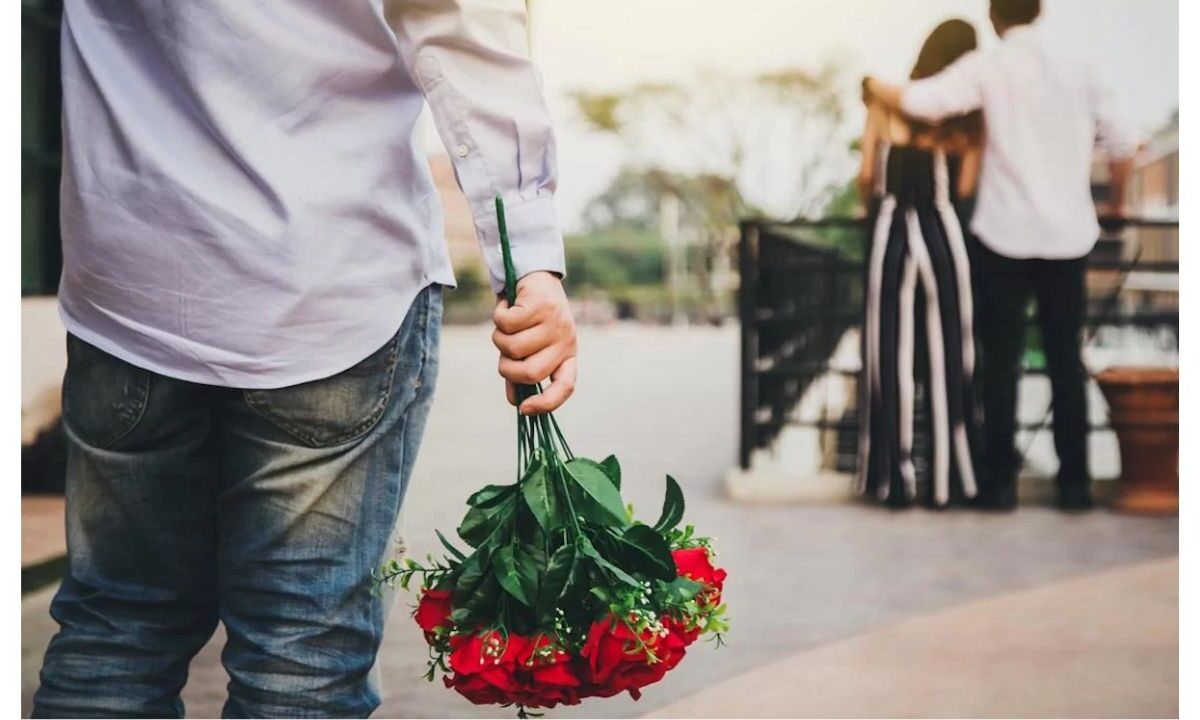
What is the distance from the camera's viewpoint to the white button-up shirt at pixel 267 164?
44.9 inches

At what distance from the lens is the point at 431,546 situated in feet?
12.9

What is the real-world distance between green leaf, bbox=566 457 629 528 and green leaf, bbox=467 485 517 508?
0.20ft

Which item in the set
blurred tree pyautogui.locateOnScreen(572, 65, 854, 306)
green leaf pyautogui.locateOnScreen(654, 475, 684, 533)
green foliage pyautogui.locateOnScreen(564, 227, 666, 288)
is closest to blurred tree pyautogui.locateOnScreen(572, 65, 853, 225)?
blurred tree pyautogui.locateOnScreen(572, 65, 854, 306)

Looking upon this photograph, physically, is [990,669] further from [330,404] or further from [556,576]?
[330,404]

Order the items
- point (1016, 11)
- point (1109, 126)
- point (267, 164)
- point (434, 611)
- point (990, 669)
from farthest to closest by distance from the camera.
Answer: point (1109, 126) < point (1016, 11) < point (990, 669) < point (434, 611) < point (267, 164)

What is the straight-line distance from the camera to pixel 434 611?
1245mm

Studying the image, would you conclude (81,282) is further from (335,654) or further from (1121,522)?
(1121,522)

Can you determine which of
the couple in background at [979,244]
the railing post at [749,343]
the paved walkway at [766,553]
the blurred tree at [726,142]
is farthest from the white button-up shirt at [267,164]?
the blurred tree at [726,142]

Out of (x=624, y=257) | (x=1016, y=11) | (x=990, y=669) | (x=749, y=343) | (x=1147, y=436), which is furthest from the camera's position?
(x=624, y=257)

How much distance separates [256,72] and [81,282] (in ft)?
0.85

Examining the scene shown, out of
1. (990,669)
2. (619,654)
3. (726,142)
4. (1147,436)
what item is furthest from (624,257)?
(619,654)

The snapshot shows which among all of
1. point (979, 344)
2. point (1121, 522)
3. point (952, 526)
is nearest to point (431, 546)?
point (952, 526)

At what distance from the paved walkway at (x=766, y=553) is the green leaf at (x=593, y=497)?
1406 millimetres

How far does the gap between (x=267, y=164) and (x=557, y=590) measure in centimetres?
45
